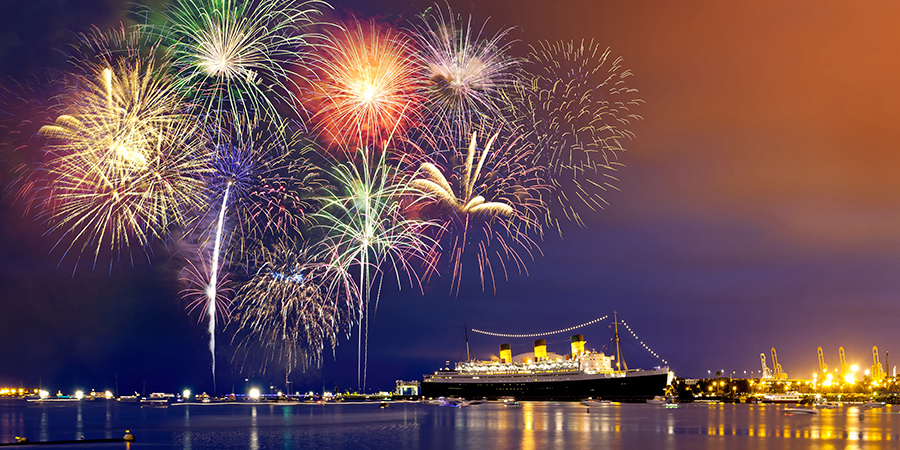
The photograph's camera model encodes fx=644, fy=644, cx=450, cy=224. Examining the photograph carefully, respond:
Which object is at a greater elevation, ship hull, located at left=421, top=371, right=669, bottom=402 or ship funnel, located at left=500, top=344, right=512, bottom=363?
ship funnel, located at left=500, top=344, right=512, bottom=363

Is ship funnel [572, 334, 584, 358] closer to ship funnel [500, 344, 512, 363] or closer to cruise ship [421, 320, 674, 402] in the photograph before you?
cruise ship [421, 320, 674, 402]

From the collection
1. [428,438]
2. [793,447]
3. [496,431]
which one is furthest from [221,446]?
[793,447]

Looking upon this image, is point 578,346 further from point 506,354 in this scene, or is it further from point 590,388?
point 506,354

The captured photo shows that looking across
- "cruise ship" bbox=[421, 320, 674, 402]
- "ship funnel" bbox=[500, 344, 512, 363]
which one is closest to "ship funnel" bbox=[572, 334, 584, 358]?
"cruise ship" bbox=[421, 320, 674, 402]

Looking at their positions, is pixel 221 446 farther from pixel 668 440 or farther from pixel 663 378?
pixel 663 378

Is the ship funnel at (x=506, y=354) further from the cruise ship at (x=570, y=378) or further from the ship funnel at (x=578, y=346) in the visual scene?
the ship funnel at (x=578, y=346)

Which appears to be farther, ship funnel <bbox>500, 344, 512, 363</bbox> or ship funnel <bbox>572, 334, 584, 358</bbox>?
ship funnel <bbox>500, 344, 512, 363</bbox>

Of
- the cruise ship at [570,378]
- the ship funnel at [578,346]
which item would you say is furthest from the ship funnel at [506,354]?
the ship funnel at [578,346]

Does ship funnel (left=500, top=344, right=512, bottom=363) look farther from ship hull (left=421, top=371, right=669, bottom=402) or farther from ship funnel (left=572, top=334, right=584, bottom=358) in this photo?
ship funnel (left=572, top=334, right=584, bottom=358)
